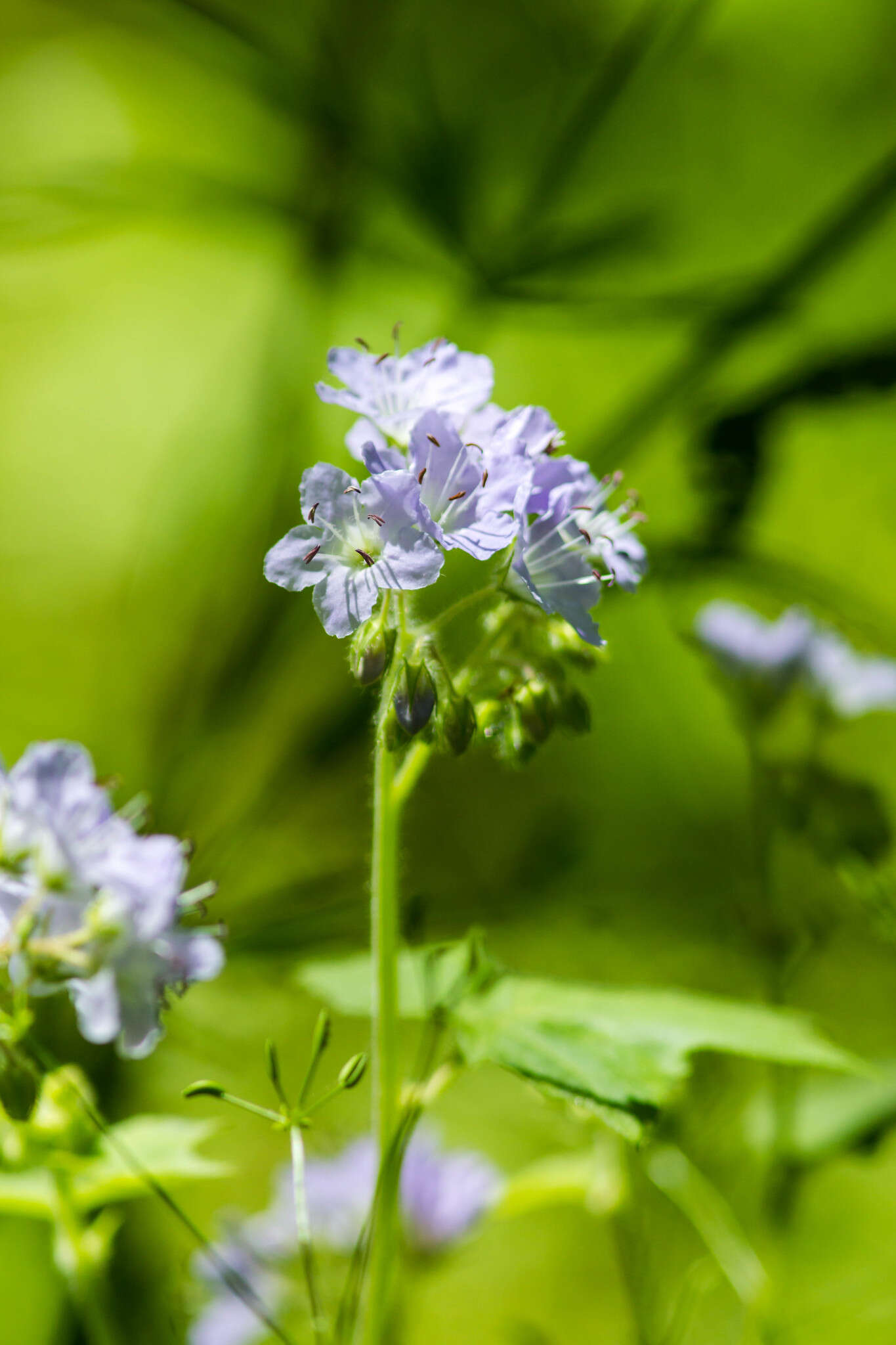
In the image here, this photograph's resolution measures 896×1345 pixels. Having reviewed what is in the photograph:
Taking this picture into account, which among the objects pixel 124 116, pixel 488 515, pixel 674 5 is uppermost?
pixel 124 116

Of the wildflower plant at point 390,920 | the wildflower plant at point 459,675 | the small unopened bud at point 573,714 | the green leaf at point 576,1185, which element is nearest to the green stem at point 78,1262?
the wildflower plant at point 390,920

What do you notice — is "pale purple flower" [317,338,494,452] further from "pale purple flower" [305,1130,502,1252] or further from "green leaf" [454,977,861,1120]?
"pale purple flower" [305,1130,502,1252]

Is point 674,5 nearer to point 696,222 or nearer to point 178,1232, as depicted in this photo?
point 696,222

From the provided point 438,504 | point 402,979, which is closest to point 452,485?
point 438,504

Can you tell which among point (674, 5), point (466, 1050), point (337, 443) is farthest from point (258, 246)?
point (466, 1050)

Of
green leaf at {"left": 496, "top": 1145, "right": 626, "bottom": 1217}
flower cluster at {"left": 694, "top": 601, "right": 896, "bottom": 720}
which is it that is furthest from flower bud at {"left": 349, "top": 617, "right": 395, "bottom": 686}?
flower cluster at {"left": 694, "top": 601, "right": 896, "bottom": 720}

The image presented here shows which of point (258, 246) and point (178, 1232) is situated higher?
point (258, 246)

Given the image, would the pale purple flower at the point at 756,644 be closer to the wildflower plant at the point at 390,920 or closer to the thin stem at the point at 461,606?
the wildflower plant at the point at 390,920
